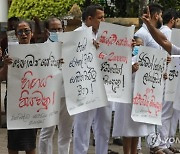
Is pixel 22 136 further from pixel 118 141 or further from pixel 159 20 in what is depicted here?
pixel 118 141

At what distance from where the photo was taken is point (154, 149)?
8.09 m

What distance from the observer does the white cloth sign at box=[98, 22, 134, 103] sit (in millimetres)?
6855

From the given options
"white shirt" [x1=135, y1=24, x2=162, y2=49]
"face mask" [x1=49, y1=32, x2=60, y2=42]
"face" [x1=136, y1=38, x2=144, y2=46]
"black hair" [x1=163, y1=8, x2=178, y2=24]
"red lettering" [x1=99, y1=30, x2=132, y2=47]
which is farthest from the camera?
"black hair" [x1=163, y1=8, x2=178, y2=24]

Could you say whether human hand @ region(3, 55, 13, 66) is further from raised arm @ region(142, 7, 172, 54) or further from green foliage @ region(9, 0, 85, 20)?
green foliage @ region(9, 0, 85, 20)

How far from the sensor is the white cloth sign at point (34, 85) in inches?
233

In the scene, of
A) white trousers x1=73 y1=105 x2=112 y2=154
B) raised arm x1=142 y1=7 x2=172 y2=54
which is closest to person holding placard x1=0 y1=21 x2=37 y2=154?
white trousers x1=73 y1=105 x2=112 y2=154

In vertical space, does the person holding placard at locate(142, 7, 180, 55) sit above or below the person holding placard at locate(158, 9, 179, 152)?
above

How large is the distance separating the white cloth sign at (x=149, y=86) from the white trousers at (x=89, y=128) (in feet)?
1.17

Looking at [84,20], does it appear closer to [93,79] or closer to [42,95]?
[93,79]

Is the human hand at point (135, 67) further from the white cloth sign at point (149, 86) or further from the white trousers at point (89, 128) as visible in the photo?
the white trousers at point (89, 128)

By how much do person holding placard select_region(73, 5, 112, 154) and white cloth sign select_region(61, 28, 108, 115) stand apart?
0.20 m

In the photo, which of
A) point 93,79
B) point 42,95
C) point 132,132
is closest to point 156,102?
point 132,132

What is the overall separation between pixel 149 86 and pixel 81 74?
3.10 feet

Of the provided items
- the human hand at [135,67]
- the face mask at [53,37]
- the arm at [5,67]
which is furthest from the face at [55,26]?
the arm at [5,67]
